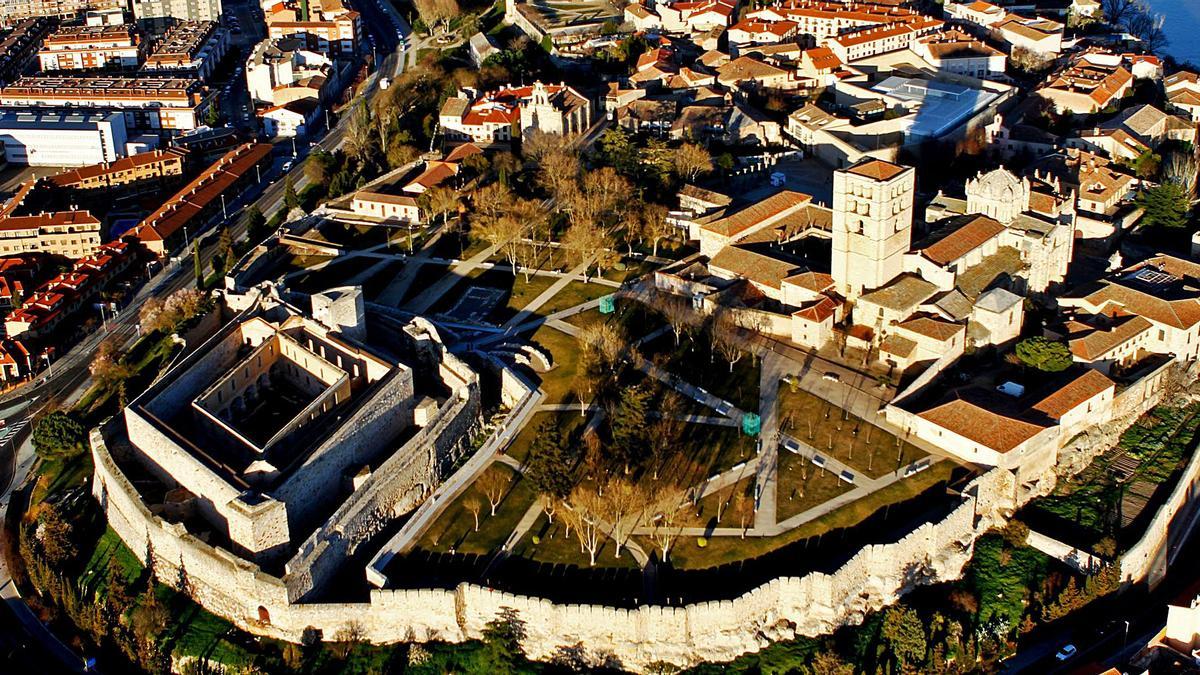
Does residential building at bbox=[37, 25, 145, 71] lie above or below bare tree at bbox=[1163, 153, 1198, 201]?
above

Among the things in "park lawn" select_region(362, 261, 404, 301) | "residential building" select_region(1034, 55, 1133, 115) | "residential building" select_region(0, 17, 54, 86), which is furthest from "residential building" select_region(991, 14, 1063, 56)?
"residential building" select_region(0, 17, 54, 86)

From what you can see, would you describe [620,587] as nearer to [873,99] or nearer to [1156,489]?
[1156,489]

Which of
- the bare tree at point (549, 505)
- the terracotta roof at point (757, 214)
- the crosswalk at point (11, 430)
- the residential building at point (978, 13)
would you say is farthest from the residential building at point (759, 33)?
the bare tree at point (549, 505)

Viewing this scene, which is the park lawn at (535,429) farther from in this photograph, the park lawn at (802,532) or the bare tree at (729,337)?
the park lawn at (802,532)

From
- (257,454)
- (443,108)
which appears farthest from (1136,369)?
(443,108)

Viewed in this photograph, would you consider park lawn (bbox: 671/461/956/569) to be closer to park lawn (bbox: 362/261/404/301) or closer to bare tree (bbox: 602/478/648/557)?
bare tree (bbox: 602/478/648/557)

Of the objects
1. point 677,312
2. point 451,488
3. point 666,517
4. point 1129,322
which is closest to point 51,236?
point 677,312
